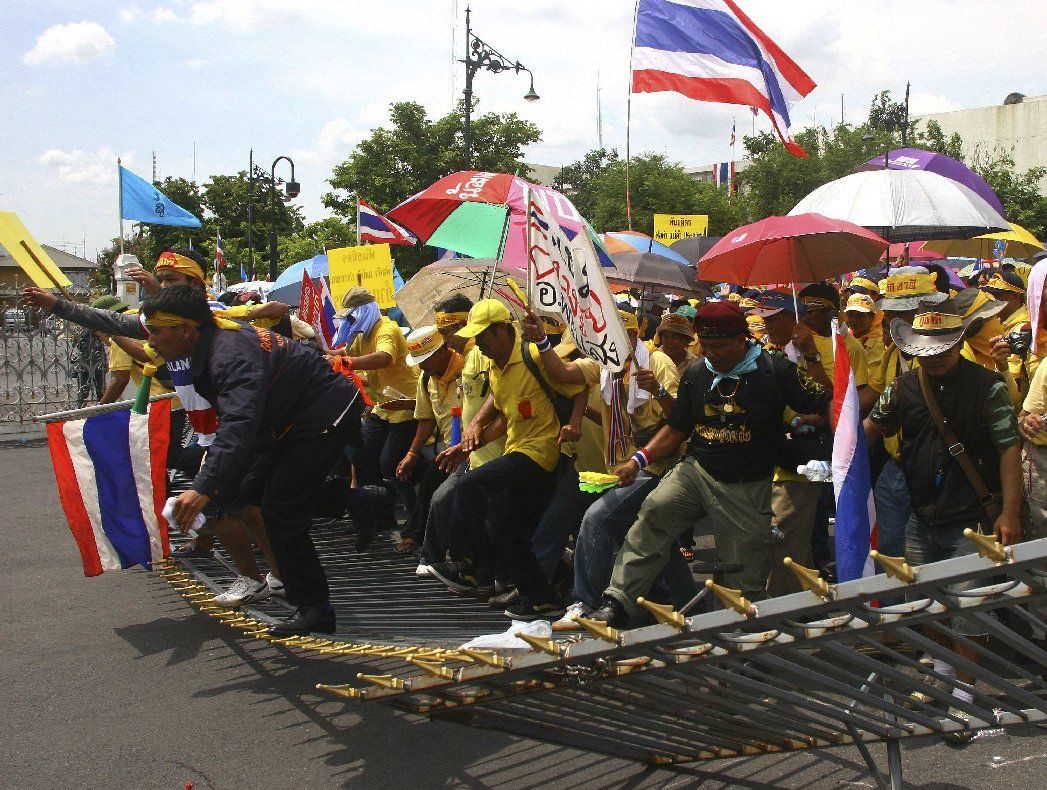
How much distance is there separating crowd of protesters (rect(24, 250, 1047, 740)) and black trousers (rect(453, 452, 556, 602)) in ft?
0.04

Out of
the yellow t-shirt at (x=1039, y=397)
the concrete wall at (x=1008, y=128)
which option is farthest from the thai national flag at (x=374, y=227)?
the concrete wall at (x=1008, y=128)

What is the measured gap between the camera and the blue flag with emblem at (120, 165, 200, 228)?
11.3 meters

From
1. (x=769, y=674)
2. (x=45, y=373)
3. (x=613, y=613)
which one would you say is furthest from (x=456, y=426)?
(x=45, y=373)

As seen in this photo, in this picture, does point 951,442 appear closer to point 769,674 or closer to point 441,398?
point 769,674

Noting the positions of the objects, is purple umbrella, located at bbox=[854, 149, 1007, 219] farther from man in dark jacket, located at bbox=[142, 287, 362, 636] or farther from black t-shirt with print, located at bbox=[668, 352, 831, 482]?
man in dark jacket, located at bbox=[142, 287, 362, 636]

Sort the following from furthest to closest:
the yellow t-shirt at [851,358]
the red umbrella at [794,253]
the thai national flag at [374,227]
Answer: the thai national flag at [374,227] → the red umbrella at [794,253] → the yellow t-shirt at [851,358]

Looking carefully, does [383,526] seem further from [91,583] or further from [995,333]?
[995,333]

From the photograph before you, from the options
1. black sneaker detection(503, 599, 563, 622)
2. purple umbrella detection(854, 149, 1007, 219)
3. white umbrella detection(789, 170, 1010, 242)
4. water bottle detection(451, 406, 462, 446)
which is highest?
purple umbrella detection(854, 149, 1007, 219)

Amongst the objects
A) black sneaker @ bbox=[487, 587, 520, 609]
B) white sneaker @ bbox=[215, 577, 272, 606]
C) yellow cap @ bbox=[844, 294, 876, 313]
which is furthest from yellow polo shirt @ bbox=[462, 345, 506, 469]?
yellow cap @ bbox=[844, 294, 876, 313]

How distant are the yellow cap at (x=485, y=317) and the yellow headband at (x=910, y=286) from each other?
209 centimetres

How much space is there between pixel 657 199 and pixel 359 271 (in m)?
33.5

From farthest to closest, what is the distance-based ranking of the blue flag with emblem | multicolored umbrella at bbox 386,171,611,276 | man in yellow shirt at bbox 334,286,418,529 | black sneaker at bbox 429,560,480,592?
1. the blue flag with emblem
2. man in yellow shirt at bbox 334,286,418,529
3. multicolored umbrella at bbox 386,171,611,276
4. black sneaker at bbox 429,560,480,592

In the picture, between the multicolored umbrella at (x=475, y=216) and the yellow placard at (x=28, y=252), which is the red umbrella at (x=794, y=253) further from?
the yellow placard at (x=28, y=252)

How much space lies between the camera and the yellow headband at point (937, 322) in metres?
4.12
